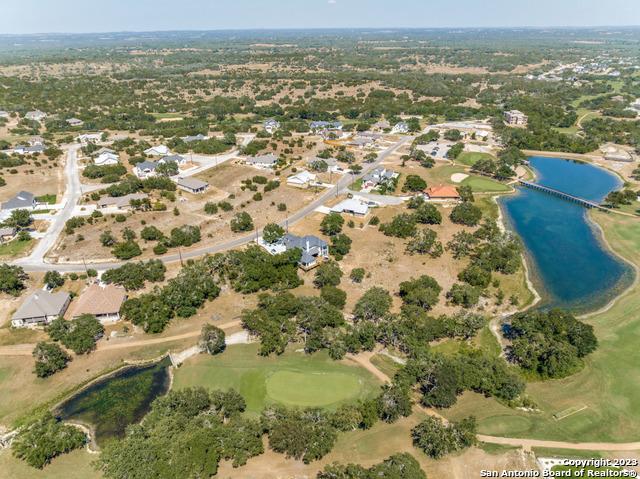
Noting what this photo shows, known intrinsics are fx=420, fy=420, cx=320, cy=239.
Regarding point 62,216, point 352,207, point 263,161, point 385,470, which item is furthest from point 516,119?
→ point 385,470

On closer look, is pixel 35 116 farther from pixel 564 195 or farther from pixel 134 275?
pixel 564 195

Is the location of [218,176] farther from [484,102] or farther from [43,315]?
[484,102]

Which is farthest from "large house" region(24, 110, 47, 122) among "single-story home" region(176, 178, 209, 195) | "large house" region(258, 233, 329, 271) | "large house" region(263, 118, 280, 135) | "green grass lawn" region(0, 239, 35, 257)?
"large house" region(258, 233, 329, 271)

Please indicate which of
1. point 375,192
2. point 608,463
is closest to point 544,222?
point 375,192

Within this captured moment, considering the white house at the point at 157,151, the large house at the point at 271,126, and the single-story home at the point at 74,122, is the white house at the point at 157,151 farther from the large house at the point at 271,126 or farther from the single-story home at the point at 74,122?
the single-story home at the point at 74,122

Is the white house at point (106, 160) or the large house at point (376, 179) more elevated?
the white house at point (106, 160)

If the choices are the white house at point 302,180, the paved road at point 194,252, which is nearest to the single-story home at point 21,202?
the paved road at point 194,252
